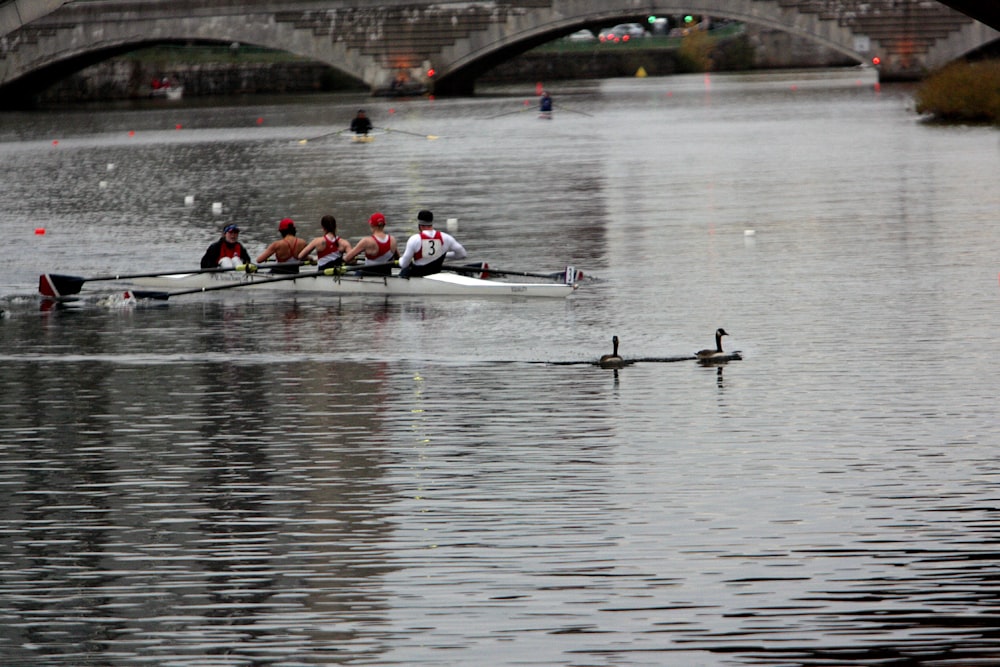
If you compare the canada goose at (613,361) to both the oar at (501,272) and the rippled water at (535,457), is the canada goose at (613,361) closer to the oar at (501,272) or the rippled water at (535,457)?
the rippled water at (535,457)

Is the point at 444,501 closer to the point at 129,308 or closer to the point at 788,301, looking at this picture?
the point at 788,301

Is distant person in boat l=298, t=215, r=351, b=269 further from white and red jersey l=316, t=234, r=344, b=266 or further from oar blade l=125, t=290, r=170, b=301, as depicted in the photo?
oar blade l=125, t=290, r=170, b=301

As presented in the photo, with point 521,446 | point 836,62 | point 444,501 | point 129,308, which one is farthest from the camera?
point 836,62

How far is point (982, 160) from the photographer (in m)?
36.3

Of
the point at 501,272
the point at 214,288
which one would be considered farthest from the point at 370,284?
the point at 214,288

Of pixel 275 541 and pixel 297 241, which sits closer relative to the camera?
pixel 275 541

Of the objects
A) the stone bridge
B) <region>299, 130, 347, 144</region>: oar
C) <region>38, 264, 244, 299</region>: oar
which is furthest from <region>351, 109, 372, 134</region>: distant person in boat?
<region>38, 264, 244, 299</region>: oar

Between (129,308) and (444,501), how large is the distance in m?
11.2

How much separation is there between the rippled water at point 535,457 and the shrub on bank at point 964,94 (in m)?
18.3

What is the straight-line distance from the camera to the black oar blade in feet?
70.7

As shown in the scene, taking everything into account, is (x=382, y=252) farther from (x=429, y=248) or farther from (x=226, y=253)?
(x=226, y=253)

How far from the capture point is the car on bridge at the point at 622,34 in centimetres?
10000

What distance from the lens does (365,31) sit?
81188 millimetres

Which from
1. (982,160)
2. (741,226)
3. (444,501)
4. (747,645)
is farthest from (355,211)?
(747,645)
